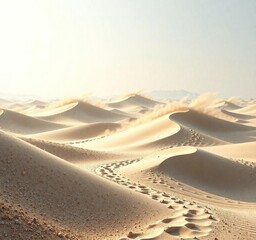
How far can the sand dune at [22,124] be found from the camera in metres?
17.4

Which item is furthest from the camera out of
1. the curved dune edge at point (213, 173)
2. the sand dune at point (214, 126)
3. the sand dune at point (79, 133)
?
the sand dune at point (79, 133)

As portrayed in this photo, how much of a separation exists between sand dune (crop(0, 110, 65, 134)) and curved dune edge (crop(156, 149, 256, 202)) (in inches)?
422

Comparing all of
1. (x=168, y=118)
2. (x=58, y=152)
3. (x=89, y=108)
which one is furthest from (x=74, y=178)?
(x=89, y=108)

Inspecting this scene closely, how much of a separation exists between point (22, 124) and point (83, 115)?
5.28 meters

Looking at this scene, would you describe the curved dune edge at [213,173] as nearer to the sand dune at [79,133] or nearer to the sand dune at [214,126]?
the sand dune at [214,126]

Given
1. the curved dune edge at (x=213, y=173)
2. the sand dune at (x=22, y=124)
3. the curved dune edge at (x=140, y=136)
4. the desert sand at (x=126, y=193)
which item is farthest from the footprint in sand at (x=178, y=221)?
the sand dune at (x=22, y=124)

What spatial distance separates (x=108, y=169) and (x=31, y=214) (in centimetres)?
442

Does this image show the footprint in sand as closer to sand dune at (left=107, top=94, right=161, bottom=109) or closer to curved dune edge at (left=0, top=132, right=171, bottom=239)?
curved dune edge at (left=0, top=132, right=171, bottom=239)

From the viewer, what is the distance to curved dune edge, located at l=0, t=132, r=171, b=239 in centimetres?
343

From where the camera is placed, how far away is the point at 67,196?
389 centimetres

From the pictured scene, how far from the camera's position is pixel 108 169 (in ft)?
24.9

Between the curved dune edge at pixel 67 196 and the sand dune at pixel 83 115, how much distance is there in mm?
17175

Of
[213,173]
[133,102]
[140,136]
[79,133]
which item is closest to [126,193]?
[213,173]

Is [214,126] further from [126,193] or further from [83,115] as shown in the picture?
[126,193]
